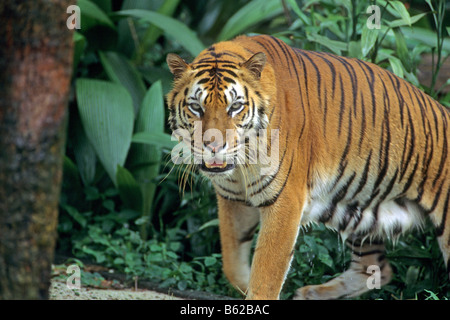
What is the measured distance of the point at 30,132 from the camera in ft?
5.69

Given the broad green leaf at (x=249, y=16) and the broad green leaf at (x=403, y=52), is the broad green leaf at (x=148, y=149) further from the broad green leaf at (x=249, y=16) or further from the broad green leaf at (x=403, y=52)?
the broad green leaf at (x=403, y=52)

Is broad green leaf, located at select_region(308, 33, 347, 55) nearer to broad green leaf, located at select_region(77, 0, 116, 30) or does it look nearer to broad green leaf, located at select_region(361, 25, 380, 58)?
broad green leaf, located at select_region(361, 25, 380, 58)

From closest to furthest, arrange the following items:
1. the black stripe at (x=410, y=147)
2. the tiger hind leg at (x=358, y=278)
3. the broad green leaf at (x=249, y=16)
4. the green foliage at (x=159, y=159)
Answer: the black stripe at (x=410, y=147) < the tiger hind leg at (x=358, y=278) < the green foliage at (x=159, y=159) < the broad green leaf at (x=249, y=16)

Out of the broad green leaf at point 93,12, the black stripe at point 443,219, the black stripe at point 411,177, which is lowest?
the black stripe at point 443,219

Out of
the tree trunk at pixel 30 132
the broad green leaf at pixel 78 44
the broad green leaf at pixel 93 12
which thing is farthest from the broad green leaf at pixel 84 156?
the tree trunk at pixel 30 132

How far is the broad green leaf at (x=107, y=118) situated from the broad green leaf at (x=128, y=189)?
9 cm

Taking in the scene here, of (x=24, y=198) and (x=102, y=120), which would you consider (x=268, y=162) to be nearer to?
(x=24, y=198)

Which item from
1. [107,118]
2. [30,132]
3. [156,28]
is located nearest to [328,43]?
[107,118]

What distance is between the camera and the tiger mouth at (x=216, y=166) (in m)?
2.82

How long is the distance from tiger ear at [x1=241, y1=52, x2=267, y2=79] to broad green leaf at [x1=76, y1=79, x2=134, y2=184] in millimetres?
2007

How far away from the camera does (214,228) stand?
4.61m

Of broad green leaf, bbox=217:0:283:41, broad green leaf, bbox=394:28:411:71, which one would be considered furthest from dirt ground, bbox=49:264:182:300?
broad green leaf, bbox=217:0:283:41

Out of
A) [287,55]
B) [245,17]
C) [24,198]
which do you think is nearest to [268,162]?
[287,55]
